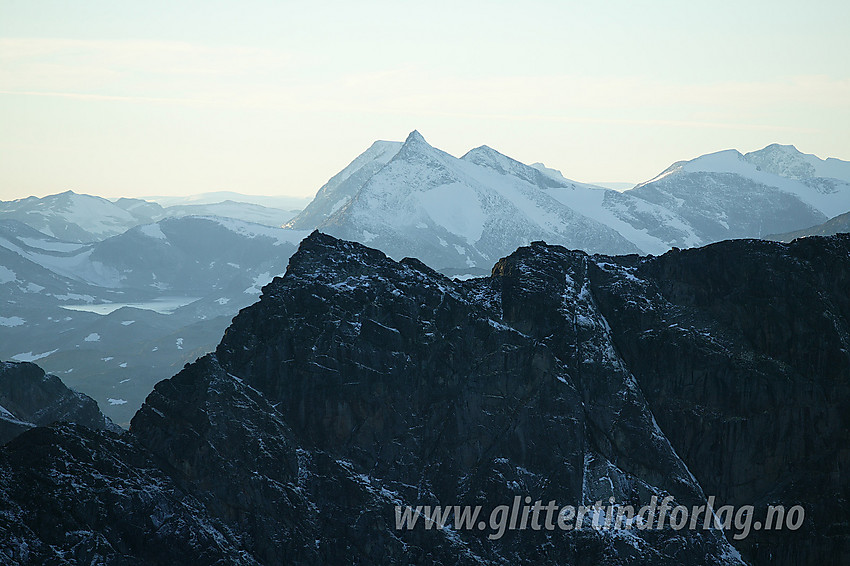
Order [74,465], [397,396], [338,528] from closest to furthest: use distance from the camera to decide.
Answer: [74,465] < [338,528] < [397,396]

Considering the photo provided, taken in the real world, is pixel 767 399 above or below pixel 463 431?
above

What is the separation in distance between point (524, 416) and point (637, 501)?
72.8 ft

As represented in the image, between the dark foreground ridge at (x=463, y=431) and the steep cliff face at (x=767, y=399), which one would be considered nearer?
the dark foreground ridge at (x=463, y=431)

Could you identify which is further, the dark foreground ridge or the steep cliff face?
the steep cliff face

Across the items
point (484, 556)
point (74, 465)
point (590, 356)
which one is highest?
point (590, 356)

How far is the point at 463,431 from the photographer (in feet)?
612

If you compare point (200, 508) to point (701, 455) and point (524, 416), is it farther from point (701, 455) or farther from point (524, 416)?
point (701, 455)

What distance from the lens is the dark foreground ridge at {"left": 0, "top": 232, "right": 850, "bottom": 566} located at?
6796 inches

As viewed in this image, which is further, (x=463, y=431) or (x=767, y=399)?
(x=767, y=399)

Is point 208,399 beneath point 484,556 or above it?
above

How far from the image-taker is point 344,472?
180500 mm

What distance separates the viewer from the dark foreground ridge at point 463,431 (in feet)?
566

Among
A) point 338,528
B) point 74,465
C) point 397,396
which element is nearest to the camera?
point 74,465

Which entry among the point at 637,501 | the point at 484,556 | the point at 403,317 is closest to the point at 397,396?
the point at 403,317
